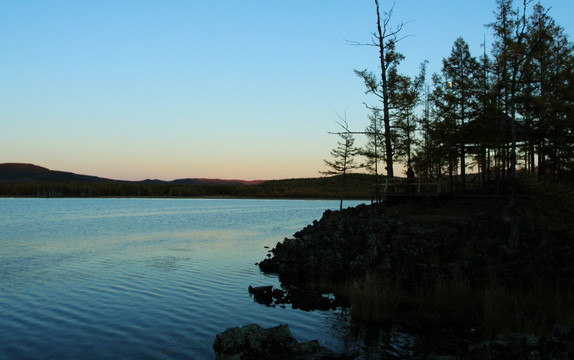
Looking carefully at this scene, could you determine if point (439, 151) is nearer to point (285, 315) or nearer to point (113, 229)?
point (285, 315)

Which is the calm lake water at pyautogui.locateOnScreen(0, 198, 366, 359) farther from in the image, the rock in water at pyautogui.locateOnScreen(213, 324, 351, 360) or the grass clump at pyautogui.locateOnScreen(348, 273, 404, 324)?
the rock in water at pyautogui.locateOnScreen(213, 324, 351, 360)

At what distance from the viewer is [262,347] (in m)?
11.3

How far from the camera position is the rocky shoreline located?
742 inches

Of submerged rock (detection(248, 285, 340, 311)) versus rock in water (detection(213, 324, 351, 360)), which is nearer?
rock in water (detection(213, 324, 351, 360))

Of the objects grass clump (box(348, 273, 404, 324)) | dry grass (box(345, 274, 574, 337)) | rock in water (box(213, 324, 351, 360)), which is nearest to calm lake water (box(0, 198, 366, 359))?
grass clump (box(348, 273, 404, 324))

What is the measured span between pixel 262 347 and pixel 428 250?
13.2 m

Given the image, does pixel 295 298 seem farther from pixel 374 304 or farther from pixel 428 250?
pixel 428 250

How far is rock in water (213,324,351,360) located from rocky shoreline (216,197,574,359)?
4.67 m

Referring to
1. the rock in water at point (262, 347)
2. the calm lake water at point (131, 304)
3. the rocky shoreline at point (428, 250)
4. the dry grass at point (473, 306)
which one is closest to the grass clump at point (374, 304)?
the dry grass at point (473, 306)

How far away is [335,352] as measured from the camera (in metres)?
11.6

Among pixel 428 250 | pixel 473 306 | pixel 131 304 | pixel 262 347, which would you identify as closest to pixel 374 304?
pixel 473 306

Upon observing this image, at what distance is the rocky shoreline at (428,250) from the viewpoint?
1886cm

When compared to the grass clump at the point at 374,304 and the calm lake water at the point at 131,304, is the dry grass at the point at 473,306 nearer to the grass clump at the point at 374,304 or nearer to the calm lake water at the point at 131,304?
the grass clump at the point at 374,304

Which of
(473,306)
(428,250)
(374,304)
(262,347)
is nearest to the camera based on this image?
(262,347)
